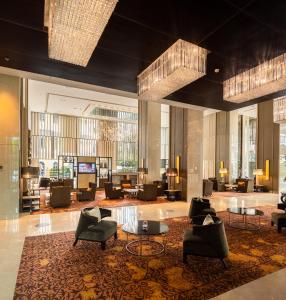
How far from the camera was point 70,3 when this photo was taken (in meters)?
2.73

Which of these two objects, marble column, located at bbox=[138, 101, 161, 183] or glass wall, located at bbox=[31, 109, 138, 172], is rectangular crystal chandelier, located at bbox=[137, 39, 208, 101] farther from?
glass wall, located at bbox=[31, 109, 138, 172]

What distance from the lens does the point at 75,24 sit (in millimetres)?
3088

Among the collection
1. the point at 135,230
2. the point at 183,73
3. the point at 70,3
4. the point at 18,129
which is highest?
the point at 70,3

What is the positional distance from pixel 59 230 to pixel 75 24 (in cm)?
457

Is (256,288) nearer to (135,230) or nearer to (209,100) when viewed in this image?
(135,230)

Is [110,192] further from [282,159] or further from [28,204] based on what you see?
[282,159]

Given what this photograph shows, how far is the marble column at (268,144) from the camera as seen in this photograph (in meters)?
13.3

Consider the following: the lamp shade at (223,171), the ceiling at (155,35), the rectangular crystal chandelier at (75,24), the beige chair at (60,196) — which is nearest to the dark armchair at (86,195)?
the beige chair at (60,196)

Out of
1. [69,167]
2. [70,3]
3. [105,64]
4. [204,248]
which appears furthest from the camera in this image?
[69,167]

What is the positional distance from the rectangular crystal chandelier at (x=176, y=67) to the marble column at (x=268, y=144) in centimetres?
1089

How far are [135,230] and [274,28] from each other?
13.0ft

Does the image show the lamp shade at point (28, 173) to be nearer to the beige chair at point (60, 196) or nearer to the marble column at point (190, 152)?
the beige chair at point (60, 196)

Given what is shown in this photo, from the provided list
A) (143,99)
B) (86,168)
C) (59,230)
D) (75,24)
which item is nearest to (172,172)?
(143,99)

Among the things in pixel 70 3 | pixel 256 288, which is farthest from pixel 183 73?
pixel 256 288
